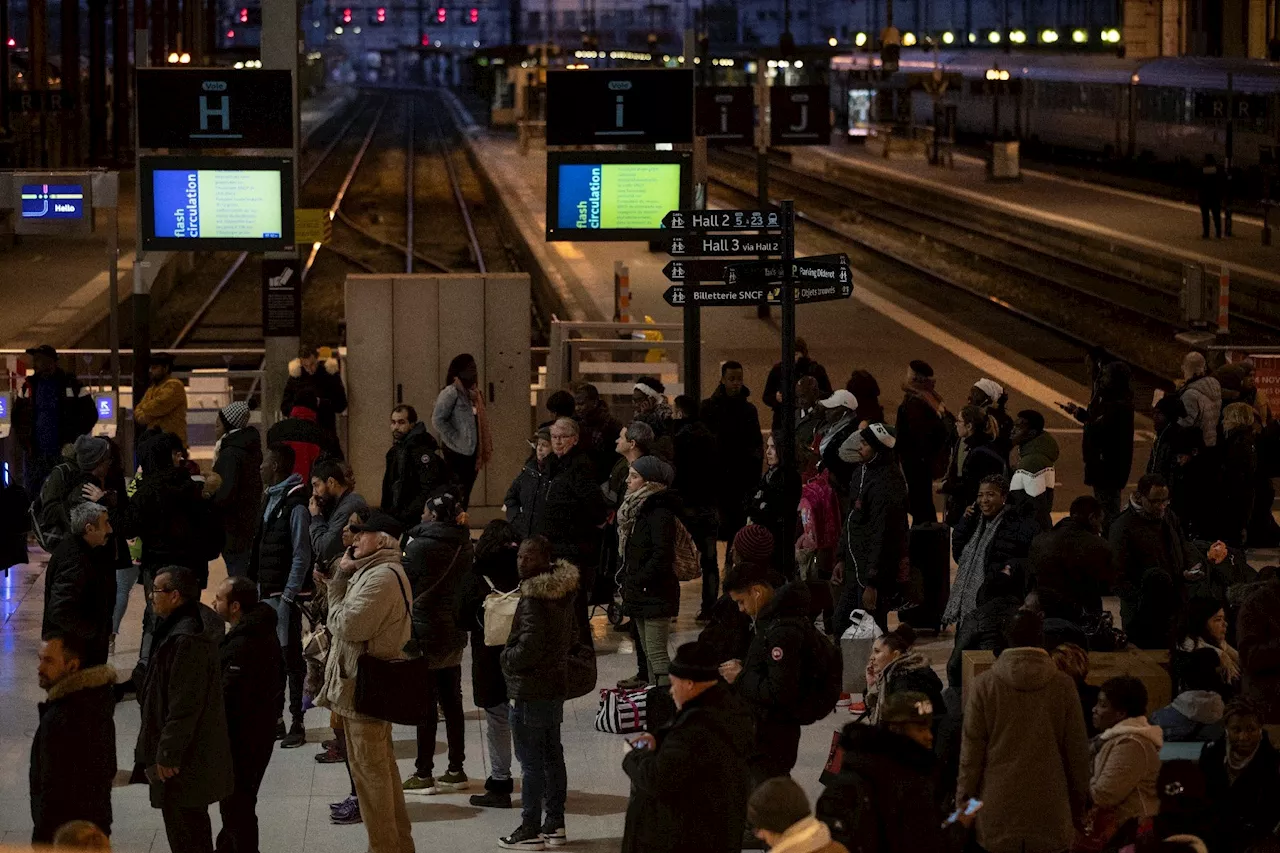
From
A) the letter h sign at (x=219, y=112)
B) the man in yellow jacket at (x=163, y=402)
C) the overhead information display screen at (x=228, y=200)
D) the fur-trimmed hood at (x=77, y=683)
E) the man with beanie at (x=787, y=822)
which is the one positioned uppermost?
the letter h sign at (x=219, y=112)

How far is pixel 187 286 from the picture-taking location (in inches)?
1565

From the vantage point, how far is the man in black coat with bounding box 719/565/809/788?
8.21m

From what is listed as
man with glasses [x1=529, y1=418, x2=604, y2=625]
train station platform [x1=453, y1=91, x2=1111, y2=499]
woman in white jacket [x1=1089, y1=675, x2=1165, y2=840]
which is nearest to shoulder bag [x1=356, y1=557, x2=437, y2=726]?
man with glasses [x1=529, y1=418, x2=604, y2=625]

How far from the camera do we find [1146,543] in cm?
1098

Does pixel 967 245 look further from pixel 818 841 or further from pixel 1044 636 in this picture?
pixel 818 841

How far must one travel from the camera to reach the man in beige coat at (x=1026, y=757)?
7516 mm

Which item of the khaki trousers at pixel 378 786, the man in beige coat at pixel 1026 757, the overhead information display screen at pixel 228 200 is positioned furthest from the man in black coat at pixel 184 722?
the overhead information display screen at pixel 228 200

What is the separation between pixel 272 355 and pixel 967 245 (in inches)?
1096

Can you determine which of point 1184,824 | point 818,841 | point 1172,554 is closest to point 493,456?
point 1172,554

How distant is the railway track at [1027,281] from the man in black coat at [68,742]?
20515 millimetres

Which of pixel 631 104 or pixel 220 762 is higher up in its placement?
pixel 631 104

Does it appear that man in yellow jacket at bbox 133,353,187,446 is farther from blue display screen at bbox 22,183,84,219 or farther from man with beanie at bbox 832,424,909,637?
man with beanie at bbox 832,424,909,637

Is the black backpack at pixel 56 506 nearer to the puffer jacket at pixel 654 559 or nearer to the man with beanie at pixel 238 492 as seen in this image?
the man with beanie at pixel 238 492

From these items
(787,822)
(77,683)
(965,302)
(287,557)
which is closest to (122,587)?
(287,557)
